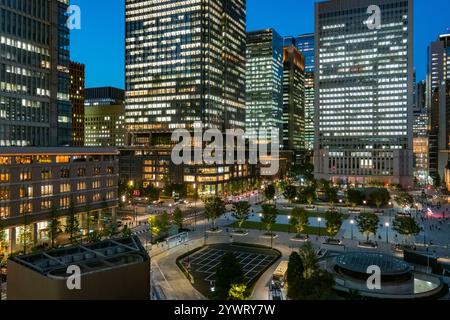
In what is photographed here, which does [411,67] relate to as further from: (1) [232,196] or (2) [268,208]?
(2) [268,208]

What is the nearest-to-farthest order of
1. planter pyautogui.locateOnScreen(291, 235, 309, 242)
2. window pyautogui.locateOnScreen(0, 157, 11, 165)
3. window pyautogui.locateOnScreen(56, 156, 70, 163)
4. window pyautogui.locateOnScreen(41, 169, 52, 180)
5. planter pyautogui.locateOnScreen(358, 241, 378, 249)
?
window pyautogui.locateOnScreen(0, 157, 11, 165) → planter pyautogui.locateOnScreen(358, 241, 378, 249) → planter pyautogui.locateOnScreen(291, 235, 309, 242) → window pyautogui.locateOnScreen(41, 169, 52, 180) → window pyautogui.locateOnScreen(56, 156, 70, 163)

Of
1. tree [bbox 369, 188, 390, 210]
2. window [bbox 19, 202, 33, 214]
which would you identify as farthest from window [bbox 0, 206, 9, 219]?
tree [bbox 369, 188, 390, 210]

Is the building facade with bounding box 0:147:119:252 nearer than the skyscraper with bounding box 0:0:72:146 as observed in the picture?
Yes

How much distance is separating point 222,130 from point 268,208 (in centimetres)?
10194

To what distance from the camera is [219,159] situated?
16062 centimetres

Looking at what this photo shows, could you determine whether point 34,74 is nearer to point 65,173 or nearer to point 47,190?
point 65,173

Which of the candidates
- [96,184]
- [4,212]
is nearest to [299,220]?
[96,184]

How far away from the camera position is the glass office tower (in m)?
171

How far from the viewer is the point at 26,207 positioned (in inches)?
3076

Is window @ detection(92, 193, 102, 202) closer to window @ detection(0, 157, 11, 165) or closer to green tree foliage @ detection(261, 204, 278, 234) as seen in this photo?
window @ detection(0, 157, 11, 165)

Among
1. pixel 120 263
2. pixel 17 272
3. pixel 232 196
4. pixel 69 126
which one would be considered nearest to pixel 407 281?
pixel 120 263

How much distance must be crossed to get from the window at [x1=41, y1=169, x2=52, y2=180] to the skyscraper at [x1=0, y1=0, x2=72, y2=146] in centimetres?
1565

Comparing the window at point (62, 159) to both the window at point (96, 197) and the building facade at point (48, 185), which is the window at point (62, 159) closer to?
the building facade at point (48, 185)

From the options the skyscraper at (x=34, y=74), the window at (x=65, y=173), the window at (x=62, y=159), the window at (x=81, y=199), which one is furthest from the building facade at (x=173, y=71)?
the window at (x=62, y=159)
